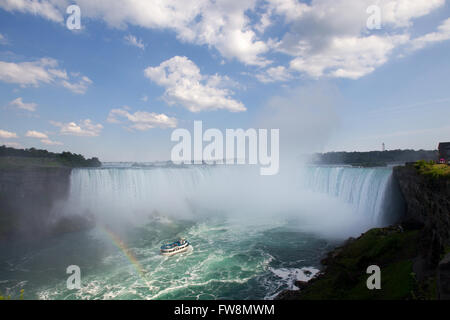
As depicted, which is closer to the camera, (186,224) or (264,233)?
(264,233)

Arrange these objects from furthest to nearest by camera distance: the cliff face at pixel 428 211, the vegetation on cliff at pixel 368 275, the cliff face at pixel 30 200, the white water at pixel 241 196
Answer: the cliff face at pixel 30 200
the white water at pixel 241 196
the cliff face at pixel 428 211
the vegetation on cliff at pixel 368 275

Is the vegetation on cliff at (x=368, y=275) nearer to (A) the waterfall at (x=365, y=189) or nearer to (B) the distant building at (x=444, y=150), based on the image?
(A) the waterfall at (x=365, y=189)

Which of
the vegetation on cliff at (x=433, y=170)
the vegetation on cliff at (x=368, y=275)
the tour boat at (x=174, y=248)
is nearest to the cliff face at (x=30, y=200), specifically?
the tour boat at (x=174, y=248)

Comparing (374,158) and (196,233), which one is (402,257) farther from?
(374,158)
